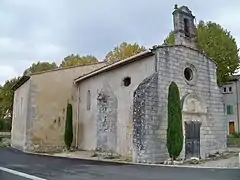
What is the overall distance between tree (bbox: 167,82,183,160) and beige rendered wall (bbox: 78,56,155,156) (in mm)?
2140

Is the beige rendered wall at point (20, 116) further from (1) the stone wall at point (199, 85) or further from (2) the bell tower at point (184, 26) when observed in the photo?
(2) the bell tower at point (184, 26)

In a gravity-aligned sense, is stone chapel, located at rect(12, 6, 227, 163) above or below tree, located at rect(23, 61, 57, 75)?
below

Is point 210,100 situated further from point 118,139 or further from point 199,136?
point 118,139

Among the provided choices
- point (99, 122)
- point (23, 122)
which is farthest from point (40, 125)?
point (99, 122)

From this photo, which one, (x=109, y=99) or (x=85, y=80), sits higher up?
(x=85, y=80)

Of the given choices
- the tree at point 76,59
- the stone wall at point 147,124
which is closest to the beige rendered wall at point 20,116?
the stone wall at point 147,124

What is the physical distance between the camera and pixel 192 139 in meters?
16.4

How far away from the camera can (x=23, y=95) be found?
2300 cm

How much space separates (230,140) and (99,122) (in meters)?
15.6

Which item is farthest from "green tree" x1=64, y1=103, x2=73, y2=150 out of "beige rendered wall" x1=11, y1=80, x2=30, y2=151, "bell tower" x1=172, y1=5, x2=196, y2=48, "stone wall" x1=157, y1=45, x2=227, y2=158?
"bell tower" x1=172, y1=5, x2=196, y2=48

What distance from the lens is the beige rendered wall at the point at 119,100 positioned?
54.9 ft

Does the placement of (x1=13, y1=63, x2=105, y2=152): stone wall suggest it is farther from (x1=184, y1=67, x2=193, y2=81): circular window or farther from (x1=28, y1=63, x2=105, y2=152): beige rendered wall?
(x1=184, y1=67, x2=193, y2=81): circular window

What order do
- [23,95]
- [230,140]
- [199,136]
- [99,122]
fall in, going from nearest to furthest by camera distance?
1. [199,136]
2. [99,122]
3. [23,95]
4. [230,140]

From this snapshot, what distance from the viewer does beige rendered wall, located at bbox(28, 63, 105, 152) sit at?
20.8 meters
